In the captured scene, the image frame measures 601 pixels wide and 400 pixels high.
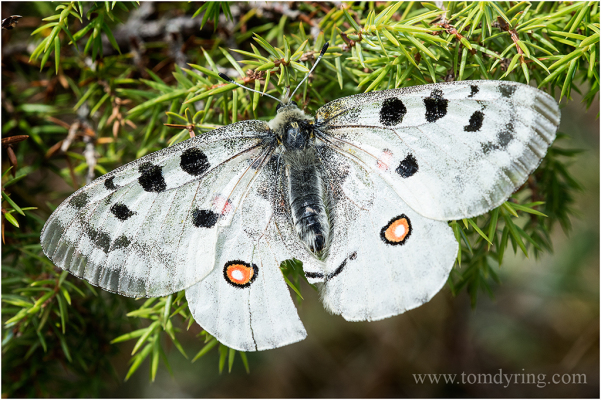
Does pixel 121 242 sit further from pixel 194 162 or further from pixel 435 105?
pixel 435 105

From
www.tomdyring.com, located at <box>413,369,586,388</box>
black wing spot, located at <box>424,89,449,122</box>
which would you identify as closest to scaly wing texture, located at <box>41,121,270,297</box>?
black wing spot, located at <box>424,89,449,122</box>

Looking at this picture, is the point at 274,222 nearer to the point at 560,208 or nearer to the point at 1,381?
the point at 560,208

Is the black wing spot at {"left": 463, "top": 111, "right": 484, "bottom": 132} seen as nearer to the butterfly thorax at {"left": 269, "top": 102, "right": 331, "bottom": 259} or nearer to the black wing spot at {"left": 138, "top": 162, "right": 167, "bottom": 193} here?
the butterfly thorax at {"left": 269, "top": 102, "right": 331, "bottom": 259}

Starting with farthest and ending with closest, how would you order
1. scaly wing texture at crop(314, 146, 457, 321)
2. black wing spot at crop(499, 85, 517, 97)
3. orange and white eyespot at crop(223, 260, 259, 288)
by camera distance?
orange and white eyespot at crop(223, 260, 259, 288) < scaly wing texture at crop(314, 146, 457, 321) < black wing spot at crop(499, 85, 517, 97)

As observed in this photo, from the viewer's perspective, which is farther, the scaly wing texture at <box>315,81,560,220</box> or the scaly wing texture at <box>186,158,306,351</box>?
the scaly wing texture at <box>186,158,306,351</box>

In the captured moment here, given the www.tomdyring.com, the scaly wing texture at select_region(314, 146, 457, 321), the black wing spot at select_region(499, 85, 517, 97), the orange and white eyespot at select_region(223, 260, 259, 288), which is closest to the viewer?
the black wing spot at select_region(499, 85, 517, 97)

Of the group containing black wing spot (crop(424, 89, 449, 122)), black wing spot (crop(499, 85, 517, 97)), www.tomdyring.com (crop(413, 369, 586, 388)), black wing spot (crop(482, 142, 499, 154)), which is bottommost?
www.tomdyring.com (crop(413, 369, 586, 388))

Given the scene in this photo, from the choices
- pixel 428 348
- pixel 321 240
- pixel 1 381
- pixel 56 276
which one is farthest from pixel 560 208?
pixel 1 381
